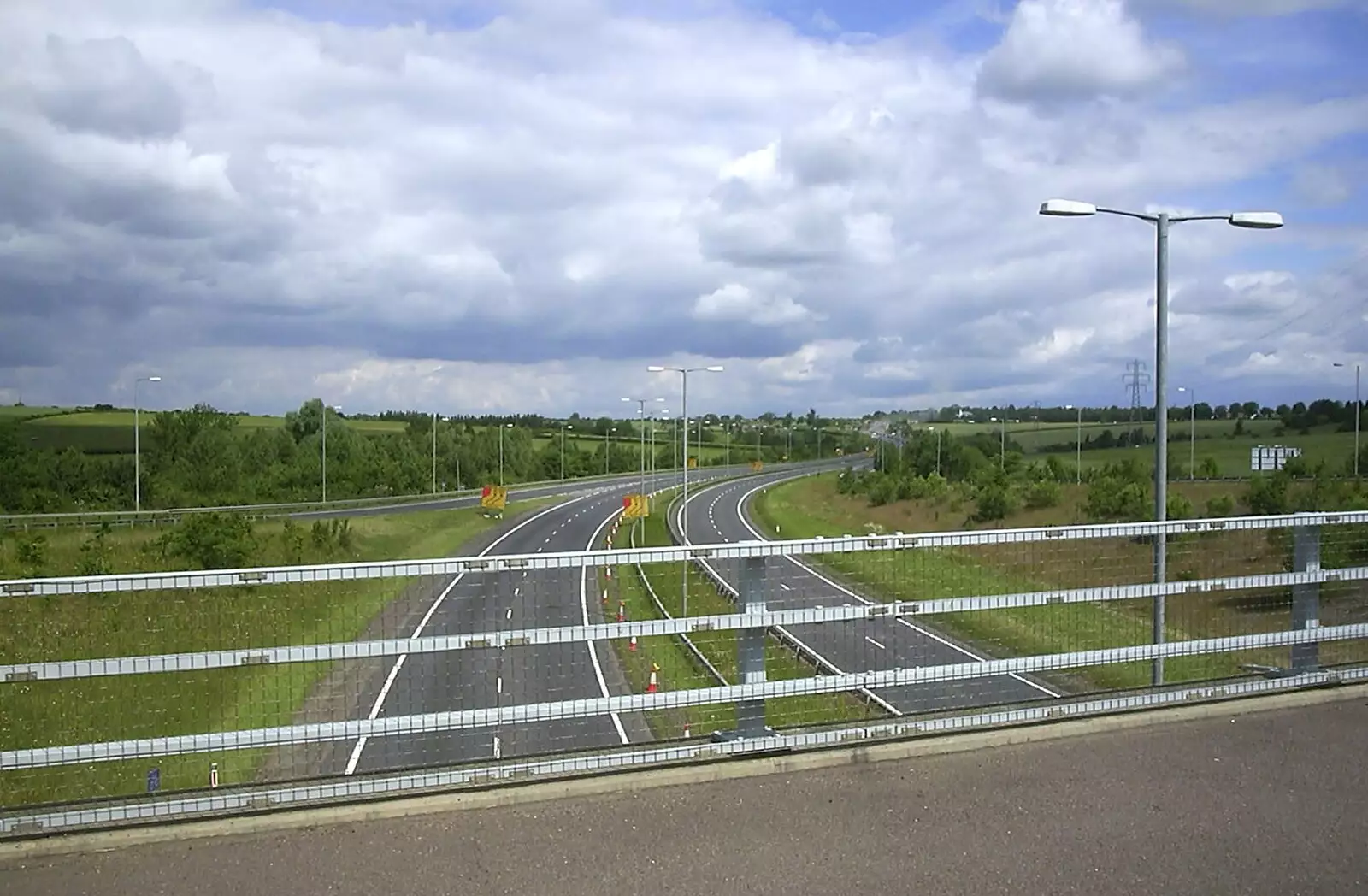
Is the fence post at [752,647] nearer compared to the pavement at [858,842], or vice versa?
the pavement at [858,842]

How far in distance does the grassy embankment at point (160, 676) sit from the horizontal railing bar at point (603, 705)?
1.41 feet

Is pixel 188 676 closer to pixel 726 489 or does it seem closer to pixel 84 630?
pixel 84 630

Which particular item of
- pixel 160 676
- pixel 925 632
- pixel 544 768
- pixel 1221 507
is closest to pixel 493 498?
pixel 1221 507

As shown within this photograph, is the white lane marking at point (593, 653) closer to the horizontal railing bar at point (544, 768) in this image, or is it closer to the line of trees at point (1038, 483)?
the horizontal railing bar at point (544, 768)

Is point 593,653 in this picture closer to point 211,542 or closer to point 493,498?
point 211,542

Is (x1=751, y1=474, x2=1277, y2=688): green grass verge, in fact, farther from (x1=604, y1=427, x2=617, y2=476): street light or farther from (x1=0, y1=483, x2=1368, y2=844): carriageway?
(x1=604, y1=427, x2=617, y2=476): street light

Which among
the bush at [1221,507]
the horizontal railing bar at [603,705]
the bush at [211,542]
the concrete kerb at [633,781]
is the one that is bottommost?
the bush at [211,542]

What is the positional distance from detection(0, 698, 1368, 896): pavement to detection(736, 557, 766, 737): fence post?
0.33m

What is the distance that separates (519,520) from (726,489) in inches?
1472

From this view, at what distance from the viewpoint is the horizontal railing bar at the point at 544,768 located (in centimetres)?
527

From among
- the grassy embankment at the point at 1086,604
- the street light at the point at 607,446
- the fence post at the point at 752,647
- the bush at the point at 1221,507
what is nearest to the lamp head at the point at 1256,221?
the grassy embankment at the point at 1086,604

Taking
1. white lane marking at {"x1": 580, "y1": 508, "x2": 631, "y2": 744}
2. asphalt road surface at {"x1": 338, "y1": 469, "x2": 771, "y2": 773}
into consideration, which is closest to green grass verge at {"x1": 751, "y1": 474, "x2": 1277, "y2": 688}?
white lane marking at {"x1": 580, "y1": 508, "x2": 631, "y2": 744}

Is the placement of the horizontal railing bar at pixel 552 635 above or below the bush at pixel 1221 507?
above

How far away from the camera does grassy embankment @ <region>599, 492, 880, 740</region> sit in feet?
23.7
